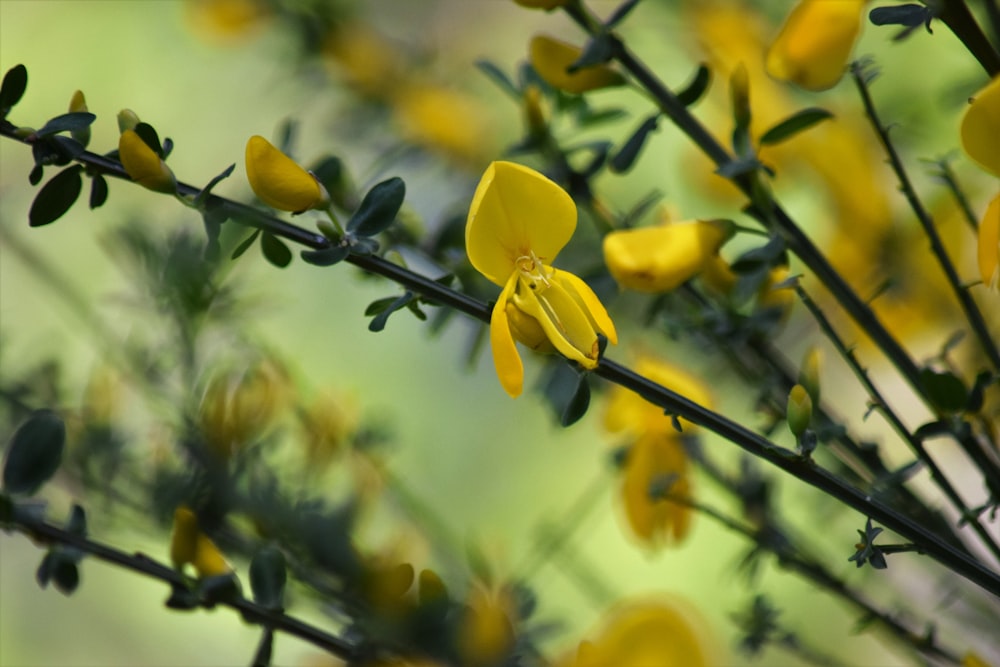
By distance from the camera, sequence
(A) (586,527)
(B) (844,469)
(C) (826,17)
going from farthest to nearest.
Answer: (A) (586,527), (B) (844,469), (C) (826,17)

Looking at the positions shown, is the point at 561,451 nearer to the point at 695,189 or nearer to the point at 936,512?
the point at 695,189

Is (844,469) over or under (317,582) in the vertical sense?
over

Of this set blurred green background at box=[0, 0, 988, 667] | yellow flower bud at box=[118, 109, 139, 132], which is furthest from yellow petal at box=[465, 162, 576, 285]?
blurred green background at box=[0, 0, 988, 667]

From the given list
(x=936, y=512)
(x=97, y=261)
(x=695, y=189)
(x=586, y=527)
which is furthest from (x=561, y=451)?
(x=936, y=512)

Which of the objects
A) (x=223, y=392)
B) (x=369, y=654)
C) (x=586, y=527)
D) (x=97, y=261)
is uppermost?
(x=97, y=261)

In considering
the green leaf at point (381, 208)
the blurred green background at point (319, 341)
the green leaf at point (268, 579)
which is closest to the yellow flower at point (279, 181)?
the green leaf at point (381, 208)

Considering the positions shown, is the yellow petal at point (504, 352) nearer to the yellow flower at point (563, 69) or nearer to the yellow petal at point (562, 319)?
the yellow petal at point (562, 319)

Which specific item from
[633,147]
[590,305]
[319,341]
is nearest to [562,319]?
[590,305]
